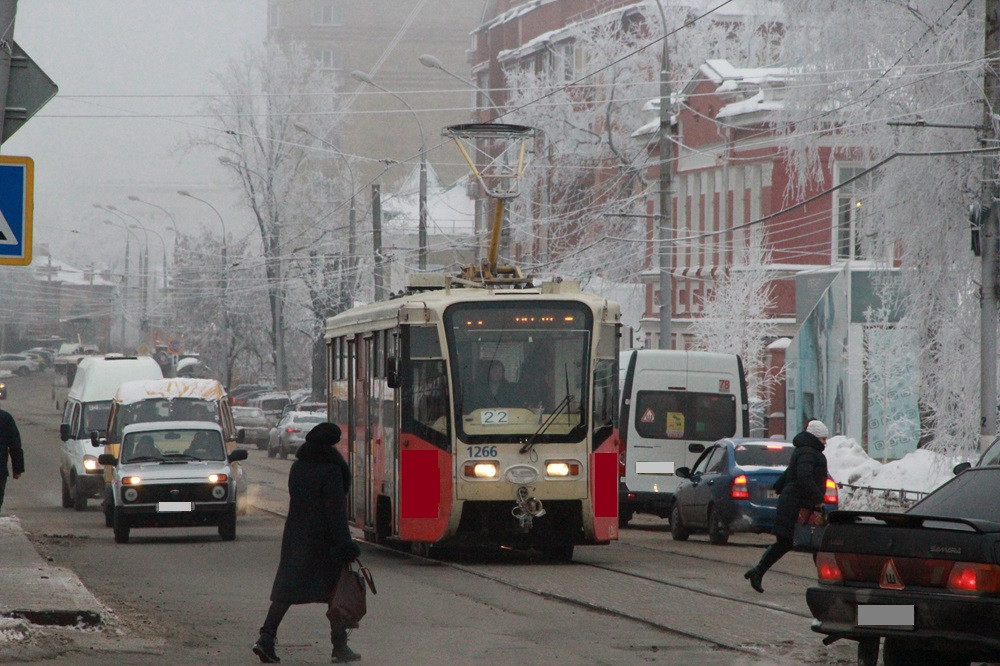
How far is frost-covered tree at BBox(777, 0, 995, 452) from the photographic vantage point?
85.9 feet

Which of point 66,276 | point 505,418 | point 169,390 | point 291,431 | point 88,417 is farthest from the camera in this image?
point 66,276

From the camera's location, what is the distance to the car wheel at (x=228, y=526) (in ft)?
Answer: 76.1

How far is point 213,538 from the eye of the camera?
24.4m

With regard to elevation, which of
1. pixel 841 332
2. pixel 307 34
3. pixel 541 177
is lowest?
pixel 841 332

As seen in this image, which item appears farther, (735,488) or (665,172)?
(665,172)

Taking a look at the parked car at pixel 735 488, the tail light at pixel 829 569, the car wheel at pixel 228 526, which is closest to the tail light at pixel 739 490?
the parked car at pixel 735 488

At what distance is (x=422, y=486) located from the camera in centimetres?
1898

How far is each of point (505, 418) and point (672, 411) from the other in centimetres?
930

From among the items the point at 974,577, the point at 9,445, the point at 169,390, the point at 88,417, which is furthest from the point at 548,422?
the point at 88,417

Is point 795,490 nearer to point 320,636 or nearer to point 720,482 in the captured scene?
point 320,636

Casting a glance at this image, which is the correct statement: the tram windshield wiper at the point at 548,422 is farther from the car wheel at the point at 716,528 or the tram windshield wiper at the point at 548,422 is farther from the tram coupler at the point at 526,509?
the car wheel at the point at 716,528

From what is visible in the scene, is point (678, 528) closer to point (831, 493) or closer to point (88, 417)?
point (831, 493)

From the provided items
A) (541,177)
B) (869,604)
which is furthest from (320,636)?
(541,177)

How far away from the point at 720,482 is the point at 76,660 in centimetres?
1281
